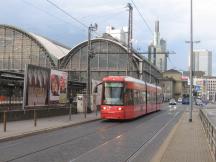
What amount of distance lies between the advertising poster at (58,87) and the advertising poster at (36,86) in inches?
45.8

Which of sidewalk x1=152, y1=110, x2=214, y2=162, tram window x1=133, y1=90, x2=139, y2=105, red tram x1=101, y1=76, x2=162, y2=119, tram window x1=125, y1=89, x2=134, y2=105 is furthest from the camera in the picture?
tram window x1=133, y1=90, x2=139, y2=105

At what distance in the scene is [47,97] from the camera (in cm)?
3619

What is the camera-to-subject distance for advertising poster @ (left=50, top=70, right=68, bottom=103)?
1467 inches

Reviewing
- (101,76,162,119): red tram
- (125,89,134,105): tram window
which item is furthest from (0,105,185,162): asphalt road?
(125,89,134,105): tram window

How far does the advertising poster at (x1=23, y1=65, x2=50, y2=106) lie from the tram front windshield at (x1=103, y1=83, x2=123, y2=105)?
471 centimetres

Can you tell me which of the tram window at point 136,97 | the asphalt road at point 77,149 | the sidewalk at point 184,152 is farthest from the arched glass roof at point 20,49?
the sidewalk at point 184,152

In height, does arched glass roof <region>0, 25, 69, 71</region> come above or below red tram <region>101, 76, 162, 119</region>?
above

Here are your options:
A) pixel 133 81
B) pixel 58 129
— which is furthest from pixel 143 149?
pixel 133 81

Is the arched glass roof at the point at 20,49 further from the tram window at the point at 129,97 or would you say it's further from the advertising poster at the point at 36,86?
the tram window at the point at 129,97

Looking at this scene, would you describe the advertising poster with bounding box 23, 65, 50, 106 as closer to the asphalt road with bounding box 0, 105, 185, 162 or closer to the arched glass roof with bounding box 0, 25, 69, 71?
the asphalt road with bounding box 0, 105, 185, 162

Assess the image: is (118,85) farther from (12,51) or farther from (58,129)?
(12,51)

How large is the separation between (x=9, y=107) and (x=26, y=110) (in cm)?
112

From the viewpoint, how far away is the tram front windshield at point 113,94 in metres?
33.2

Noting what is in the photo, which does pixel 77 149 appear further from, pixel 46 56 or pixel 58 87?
pixel 46 56
